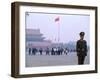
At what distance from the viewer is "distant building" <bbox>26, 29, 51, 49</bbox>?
5.31 ft

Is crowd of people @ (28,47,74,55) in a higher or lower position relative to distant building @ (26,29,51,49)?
lower

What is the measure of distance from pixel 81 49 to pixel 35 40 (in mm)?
359

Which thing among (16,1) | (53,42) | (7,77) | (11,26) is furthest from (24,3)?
(7,77)

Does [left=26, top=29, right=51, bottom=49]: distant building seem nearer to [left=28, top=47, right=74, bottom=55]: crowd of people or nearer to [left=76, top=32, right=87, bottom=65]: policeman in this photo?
[left=28, top=47, right=74, bottom=55]: crowd of people

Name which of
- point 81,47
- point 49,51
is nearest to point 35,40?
point 49,51

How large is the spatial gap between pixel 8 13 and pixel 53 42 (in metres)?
0.36

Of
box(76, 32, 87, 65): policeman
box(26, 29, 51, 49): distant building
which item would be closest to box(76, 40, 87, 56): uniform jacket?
box(76, 32, 87, 65): policeman

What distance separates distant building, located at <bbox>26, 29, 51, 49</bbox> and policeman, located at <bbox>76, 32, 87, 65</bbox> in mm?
233

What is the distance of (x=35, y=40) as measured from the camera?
5.40 ft

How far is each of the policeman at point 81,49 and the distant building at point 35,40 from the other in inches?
9.2

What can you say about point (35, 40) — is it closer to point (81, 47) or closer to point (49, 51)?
point (49, 51)

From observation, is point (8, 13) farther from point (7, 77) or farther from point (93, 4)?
point (93, 4)

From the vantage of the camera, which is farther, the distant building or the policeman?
the policeman

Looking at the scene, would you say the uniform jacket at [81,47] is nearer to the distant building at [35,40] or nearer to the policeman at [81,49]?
the policeman at [81,49]
